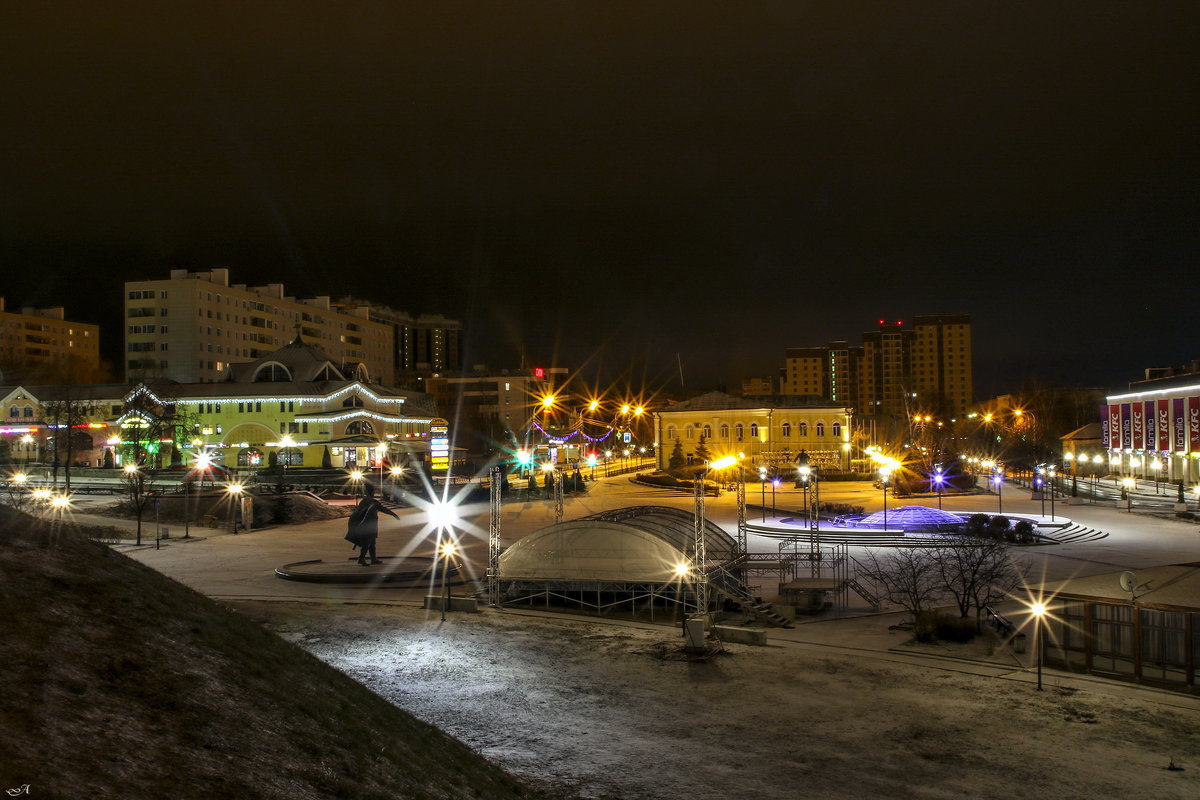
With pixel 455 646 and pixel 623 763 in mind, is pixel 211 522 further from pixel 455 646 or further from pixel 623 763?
pixel 623 763

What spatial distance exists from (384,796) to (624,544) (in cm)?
1638

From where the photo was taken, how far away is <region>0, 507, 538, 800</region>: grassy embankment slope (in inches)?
260

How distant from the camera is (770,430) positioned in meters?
78.9

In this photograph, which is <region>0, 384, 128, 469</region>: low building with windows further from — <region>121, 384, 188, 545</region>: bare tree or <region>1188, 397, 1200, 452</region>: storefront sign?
<region>1188, 397, 1200, 452</region>: storefront sign

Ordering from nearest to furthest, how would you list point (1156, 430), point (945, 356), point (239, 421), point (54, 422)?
point (54, 422) → point (1156, 430) → point (239, 421) → point (945, 356)

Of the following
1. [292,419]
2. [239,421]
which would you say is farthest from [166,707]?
[239,421]

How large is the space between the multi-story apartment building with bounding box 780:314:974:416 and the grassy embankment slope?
16634 centimetres

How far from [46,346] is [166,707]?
134 m

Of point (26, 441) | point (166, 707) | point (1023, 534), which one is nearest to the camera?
point (166, 707)

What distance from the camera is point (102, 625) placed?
9.20 metres

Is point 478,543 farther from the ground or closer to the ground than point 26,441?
closer to the ground

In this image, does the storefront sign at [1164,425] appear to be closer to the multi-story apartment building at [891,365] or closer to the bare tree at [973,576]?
the bare tree at [973,576]

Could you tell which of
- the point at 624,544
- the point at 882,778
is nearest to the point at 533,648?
the point at 624,544

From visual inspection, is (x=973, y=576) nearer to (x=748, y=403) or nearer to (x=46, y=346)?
(x=748, y=403)
